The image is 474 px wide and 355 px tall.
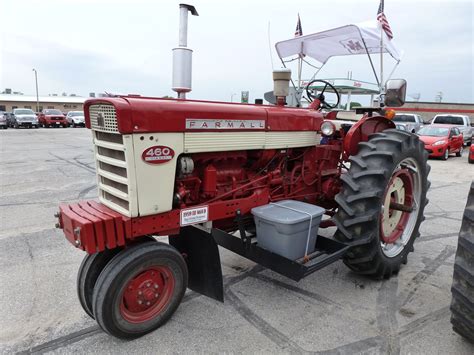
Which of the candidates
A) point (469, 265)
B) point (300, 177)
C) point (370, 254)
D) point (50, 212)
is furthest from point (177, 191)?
point (50, 212)

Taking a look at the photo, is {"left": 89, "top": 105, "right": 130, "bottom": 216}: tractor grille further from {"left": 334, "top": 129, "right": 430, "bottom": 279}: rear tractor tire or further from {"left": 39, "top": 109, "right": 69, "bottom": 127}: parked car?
{"left": 39, "top": 109, "right": 69, "bottom": 127}: parked car

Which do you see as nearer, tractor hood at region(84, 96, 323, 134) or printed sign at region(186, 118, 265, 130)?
tractor hood at region(84, 96, 323, 134)

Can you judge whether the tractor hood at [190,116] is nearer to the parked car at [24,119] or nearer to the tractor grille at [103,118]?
the tractor grille at [103,118]

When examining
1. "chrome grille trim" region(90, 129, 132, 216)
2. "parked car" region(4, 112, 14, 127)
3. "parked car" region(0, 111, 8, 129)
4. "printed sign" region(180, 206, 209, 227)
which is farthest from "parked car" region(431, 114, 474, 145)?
"parked car" region(4, 112, 14, 127)

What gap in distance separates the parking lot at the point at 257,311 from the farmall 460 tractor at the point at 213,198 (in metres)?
0.19

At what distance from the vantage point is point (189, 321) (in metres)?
2.62

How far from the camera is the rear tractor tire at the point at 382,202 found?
116 inches

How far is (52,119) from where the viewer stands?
28078 millimetres

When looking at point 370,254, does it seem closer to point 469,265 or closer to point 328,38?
point 469,265

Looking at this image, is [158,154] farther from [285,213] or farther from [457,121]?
[457,121]

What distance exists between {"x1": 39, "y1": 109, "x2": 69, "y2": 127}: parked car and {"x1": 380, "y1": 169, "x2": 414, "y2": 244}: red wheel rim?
29453 millimetres

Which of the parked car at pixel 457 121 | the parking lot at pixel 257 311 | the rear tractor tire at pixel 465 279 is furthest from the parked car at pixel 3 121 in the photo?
the rear tractor tire at pixel 465 279

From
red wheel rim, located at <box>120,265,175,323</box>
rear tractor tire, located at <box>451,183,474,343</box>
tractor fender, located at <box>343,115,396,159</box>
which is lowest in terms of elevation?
red wheel rim, located at <box>120,265,175,323</box>

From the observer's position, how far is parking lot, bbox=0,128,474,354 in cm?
238
